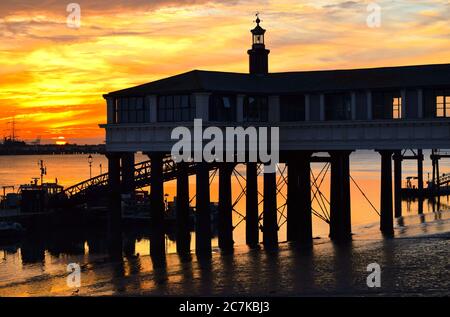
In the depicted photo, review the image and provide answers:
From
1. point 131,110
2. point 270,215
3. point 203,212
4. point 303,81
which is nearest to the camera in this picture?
point 203,212

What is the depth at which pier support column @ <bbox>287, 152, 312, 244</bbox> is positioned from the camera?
56.1 meters

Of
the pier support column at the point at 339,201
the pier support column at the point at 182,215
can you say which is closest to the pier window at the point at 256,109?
the pier support column at the point at 339,201

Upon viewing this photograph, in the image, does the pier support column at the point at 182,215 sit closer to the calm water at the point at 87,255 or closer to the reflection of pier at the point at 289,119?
the reflection of pier at the point at 289,119

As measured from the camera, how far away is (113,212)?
52781 mm

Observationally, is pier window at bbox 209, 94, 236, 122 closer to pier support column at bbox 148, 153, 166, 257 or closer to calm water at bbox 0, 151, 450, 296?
pier support column at bbox 148, 153, 166, 257

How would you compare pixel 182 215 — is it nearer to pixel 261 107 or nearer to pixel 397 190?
pixel 261 107

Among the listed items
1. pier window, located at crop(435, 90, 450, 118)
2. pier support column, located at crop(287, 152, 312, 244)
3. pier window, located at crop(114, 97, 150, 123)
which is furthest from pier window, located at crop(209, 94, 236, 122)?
pier window, located at crop(435, 90, 450, 118)

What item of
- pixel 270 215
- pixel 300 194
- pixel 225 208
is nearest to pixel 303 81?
pixel 300 194

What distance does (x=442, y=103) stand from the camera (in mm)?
47812

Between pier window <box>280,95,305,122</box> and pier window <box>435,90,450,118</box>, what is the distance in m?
8.51

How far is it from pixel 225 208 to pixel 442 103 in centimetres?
1700

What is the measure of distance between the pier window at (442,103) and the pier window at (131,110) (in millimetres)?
17671

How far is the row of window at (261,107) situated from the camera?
158ft
